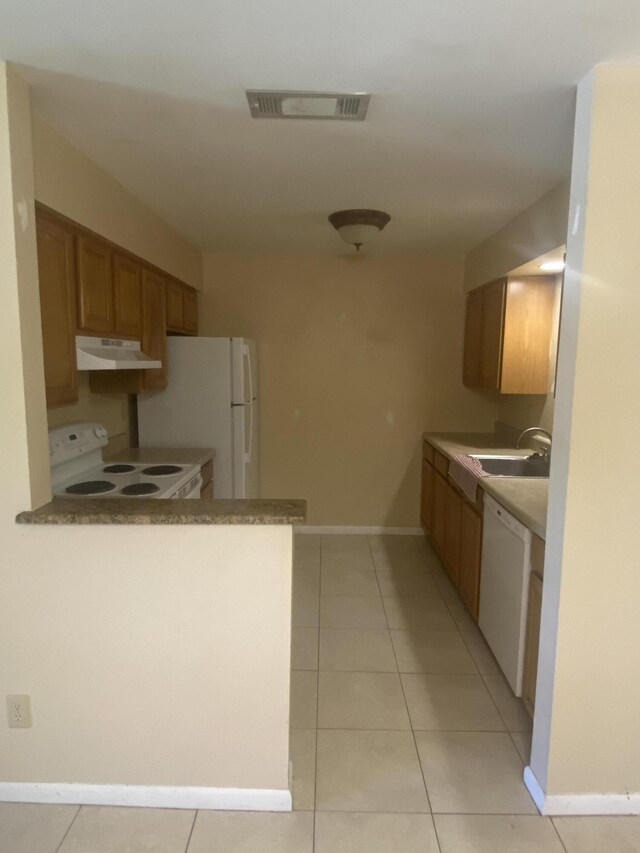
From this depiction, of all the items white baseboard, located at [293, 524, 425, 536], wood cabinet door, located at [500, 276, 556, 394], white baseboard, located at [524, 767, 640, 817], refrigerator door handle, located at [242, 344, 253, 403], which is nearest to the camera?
white baseboard, located at [524, 767, 640, 817]

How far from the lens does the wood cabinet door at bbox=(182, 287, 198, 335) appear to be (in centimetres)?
383

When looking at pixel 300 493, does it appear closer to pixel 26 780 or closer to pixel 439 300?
pixel 439 300

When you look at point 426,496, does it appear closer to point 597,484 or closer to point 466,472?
point 466,472

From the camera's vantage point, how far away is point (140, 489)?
2.56 m

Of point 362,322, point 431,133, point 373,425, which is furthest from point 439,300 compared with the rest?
point 431,133

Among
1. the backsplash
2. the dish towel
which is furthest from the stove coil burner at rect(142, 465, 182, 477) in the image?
the dish towel

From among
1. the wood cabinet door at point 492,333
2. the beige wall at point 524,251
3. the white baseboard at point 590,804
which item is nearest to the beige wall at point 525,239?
the beige wall at point 524,251

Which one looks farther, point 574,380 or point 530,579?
point 530,579

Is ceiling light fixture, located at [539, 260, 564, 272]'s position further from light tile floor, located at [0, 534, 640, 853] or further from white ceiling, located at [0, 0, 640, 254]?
light tile floor, located at [0, 534, 640, 853]

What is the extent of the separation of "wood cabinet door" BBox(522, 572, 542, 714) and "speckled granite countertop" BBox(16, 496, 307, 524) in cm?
109

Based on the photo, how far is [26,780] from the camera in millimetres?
1812

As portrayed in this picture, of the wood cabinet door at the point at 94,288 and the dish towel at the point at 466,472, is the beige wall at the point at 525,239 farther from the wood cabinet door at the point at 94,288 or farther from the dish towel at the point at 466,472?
the wood cabinet door at the point at 94,288

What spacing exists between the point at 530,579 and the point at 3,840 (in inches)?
82.3

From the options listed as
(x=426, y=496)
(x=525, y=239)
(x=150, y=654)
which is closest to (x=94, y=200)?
(x=150, y=654)
